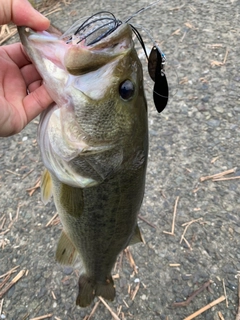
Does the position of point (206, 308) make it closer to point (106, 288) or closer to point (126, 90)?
point (106, 288)

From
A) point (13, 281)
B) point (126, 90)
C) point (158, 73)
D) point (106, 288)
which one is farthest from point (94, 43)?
point (13, 281)

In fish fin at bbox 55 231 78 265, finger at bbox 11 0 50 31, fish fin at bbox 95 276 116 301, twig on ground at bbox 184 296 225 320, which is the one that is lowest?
twig on ground at bbox 184 296 225 320

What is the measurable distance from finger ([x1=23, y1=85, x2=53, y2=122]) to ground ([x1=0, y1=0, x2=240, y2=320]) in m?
1.37

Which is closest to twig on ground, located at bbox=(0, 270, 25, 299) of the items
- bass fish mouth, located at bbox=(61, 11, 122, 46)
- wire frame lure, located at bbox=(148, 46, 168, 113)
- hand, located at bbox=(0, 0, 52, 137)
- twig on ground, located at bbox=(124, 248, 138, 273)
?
twig on ground, located at bbox=(124, 248, 138, 273)

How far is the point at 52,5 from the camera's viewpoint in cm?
481

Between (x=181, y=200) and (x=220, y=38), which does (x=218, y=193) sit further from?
(x=220, y=38)

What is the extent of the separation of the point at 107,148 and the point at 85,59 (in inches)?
13.1

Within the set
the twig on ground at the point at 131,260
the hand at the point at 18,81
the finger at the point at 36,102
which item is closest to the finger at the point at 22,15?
the hand at the point at 18,81

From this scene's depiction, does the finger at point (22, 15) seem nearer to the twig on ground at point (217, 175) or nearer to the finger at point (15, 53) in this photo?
the finger at point (15, 53)

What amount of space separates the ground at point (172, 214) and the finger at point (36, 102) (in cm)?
137

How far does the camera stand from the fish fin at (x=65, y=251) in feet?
6.02

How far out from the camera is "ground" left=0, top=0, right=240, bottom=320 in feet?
7.79

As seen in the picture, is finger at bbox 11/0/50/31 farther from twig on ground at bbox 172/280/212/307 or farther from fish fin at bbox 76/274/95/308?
twig on ground at bbox 172/280/212/307

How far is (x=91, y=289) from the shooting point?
6.23 feet
